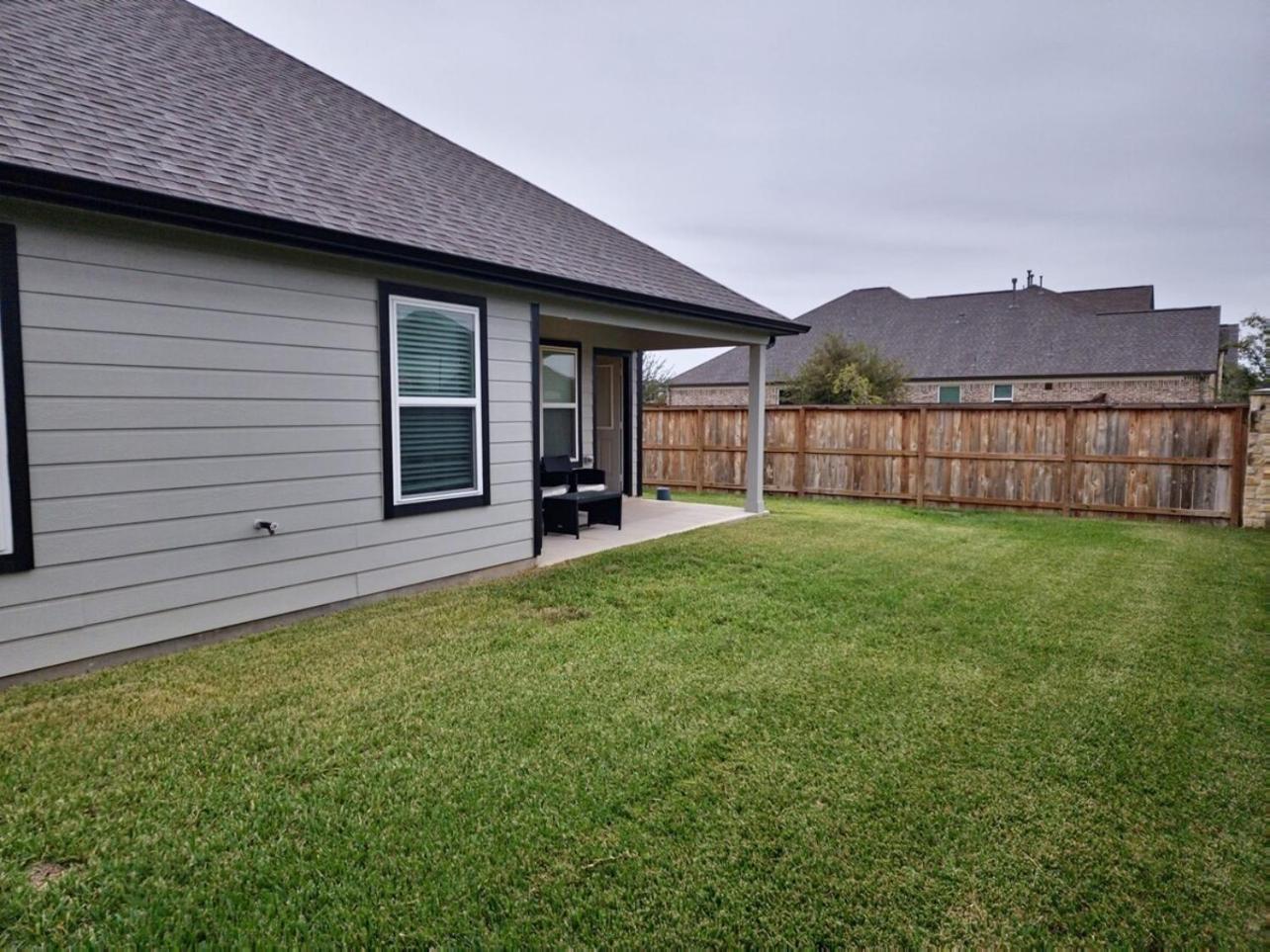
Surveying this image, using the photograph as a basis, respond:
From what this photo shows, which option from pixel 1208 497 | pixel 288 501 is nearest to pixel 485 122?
pixel 288 501

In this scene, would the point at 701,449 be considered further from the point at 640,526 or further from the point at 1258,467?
the point at 1258,467

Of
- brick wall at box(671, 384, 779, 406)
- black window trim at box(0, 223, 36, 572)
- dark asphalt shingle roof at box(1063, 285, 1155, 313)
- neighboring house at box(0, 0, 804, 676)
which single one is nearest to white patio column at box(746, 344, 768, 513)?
neighboring house at box(0, 0, 804, 676)

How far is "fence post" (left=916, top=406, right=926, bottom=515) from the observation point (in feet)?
39.0

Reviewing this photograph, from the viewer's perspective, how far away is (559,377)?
1009 centimetres

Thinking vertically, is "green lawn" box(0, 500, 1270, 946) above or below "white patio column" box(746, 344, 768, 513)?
below

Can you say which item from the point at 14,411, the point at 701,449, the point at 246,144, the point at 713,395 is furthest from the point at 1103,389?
the point at 14,411

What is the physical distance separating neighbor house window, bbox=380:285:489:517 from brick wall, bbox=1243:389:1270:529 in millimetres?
9603

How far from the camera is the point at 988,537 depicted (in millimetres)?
8781

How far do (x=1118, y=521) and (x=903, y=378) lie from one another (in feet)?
36.0

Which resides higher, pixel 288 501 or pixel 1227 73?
pixel 1227 73

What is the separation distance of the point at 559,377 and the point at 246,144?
5237mm

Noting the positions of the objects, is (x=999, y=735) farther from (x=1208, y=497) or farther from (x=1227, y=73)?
(x=1227, y=73)

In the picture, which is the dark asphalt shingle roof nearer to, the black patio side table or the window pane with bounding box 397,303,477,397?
the black patio side table

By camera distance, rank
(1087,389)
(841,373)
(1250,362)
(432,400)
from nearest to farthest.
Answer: (432,400), (841,373), (1087,389), (1250,362)
